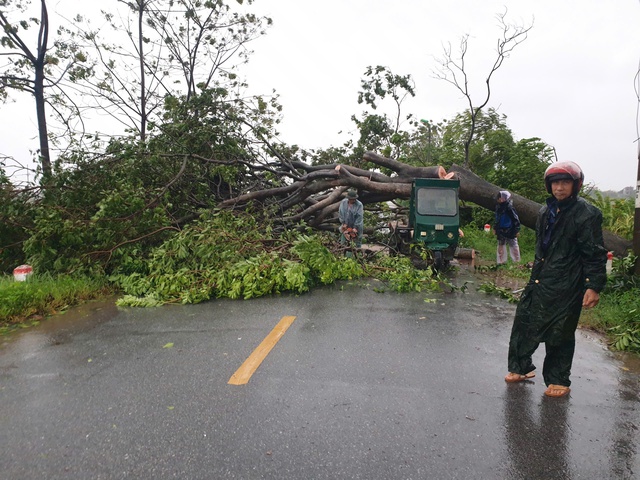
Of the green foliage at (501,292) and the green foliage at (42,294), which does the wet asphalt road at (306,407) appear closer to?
the green foliage at (42,294)

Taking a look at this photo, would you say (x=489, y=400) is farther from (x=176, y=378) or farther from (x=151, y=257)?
(x=151, y=257)

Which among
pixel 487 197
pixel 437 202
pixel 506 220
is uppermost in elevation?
pixel 487 197

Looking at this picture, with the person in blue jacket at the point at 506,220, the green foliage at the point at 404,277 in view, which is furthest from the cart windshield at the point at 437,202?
the green foliage at the point at 404,277

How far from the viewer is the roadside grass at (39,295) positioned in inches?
231

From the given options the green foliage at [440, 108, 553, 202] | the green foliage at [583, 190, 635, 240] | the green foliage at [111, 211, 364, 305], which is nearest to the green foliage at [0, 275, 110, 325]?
the green foliage at [111, 211, 364, 305]

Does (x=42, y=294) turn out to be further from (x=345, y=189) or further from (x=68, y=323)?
(x=345, y=189)

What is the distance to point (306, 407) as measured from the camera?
3.27 metres

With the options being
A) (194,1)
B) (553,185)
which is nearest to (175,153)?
(553,185)

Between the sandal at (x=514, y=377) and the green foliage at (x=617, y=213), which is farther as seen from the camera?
the green foliage at (x=617, y=213)

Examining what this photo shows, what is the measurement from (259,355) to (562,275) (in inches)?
113

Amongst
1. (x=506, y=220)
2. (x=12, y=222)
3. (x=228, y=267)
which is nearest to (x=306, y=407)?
(x=228, y=267)

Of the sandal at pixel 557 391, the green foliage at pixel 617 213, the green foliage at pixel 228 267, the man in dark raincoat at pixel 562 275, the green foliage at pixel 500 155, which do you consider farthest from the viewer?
the green foliage at pixel 500 155

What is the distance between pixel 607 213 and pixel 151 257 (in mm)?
12695

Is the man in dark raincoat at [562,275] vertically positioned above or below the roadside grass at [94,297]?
above
